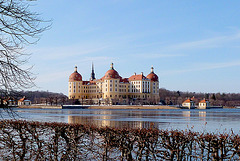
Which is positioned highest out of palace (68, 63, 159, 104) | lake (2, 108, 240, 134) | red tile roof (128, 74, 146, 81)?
red tile roof (128, 74, 146, 81)

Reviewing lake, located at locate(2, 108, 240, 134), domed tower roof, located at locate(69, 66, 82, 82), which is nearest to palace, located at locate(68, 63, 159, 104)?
domed tower roof, located at locate(69, 66, 82, 82)

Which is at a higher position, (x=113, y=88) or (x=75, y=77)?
(x=75, y=77)

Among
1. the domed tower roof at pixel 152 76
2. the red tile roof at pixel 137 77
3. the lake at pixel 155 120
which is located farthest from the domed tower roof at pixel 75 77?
the lake at pixel 155 120

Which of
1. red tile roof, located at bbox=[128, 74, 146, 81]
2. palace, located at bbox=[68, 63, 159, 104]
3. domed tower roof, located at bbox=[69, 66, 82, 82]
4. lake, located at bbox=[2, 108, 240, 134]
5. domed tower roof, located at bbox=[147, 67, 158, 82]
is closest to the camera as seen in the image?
lake, located at bbox=[2, 108, 240, 134]

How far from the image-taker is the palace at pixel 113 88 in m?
98.2

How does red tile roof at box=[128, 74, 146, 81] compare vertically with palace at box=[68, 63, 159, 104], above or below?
above

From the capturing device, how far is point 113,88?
98312 mm

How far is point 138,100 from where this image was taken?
91.4 metres

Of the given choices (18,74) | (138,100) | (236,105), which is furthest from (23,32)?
(236,105)

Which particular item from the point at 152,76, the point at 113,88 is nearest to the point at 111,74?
the point at 113,88

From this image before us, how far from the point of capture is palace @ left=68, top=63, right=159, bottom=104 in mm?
98188

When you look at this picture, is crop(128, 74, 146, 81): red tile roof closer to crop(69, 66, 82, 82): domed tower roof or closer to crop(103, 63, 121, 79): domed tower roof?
crop(103, 63, 121, 79): domed tower roof

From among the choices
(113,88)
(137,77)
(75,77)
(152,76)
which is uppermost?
(152,76)

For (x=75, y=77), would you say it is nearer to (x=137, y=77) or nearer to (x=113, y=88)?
(x=113, y=88)
